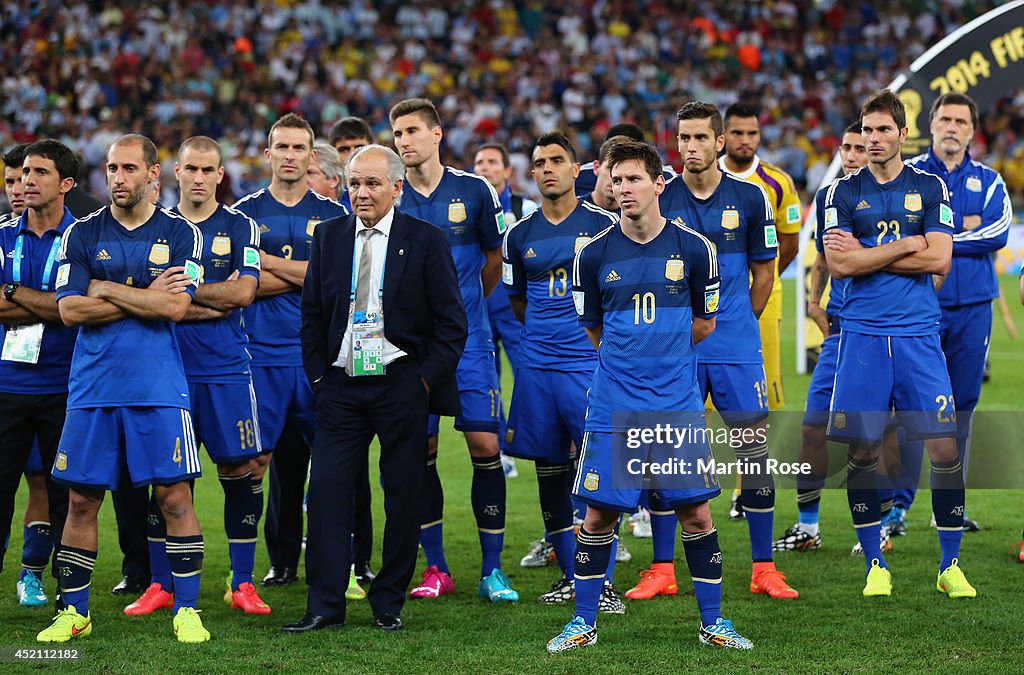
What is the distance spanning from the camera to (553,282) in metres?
6.71

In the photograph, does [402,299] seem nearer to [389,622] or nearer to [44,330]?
[389,622]

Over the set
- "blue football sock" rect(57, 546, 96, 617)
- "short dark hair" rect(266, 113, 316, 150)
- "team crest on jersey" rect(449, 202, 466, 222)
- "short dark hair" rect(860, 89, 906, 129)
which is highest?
"short dark hair" rect(266, 113, 316, 150)

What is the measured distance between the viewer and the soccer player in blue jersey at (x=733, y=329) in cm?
682

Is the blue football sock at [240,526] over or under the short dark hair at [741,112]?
under

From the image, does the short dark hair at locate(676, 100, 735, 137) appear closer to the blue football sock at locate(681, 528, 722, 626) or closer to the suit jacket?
the suit jacket

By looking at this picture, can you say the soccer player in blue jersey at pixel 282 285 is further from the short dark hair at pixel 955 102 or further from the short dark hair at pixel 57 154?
the short dark hair at pixel 955 102

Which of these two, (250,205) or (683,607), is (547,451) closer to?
(683,607)

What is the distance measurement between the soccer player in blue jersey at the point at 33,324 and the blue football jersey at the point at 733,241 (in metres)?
3.04

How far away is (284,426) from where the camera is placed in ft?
23.2

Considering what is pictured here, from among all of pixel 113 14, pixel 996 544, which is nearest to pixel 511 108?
pixel 113 14

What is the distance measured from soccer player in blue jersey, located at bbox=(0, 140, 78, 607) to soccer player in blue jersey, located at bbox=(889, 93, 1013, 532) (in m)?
4.68

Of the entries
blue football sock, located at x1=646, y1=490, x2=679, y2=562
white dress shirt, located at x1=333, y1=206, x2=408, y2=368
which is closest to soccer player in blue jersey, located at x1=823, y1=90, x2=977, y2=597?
blue football sock, located at x1=646, y1=490, x2=679, y2=562

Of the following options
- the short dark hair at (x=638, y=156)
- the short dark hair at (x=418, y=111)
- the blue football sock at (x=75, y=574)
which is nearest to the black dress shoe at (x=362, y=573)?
the blue football sock at (x=75, y=574)

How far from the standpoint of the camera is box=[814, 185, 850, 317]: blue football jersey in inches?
274
